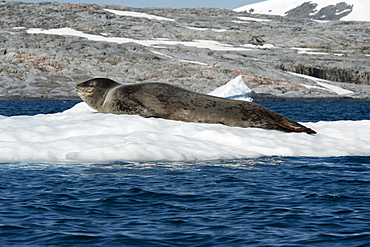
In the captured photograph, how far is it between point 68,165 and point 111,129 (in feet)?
8.01

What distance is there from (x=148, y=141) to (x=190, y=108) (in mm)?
2881

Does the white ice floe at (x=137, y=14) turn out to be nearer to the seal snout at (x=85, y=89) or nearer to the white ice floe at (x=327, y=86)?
the white ice floe at (x=327, y=86)

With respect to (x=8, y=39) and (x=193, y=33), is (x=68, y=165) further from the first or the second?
(x=193, y=33)

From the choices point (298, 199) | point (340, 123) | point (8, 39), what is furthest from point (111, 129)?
point (8, 39)

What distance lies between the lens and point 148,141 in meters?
10.8

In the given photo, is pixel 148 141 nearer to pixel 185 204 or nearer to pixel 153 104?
pixel 153 104

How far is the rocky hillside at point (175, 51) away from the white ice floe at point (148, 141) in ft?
154

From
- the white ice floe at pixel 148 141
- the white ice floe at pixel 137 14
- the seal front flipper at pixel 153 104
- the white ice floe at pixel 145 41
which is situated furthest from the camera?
the white ice floe at pixel 137 14

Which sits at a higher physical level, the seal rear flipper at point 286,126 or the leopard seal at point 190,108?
the leopard seal at point 190,108

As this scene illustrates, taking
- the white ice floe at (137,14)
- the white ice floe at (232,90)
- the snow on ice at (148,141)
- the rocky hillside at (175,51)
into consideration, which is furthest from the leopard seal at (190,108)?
the white ice floe at (137,14)

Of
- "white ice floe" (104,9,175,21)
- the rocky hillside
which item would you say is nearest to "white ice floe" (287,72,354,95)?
the rocky hillside

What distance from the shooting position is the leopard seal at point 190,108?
13273mm

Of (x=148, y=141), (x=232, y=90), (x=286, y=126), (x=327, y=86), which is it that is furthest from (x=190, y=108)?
(x=327, y=86)

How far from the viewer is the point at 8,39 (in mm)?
72438
